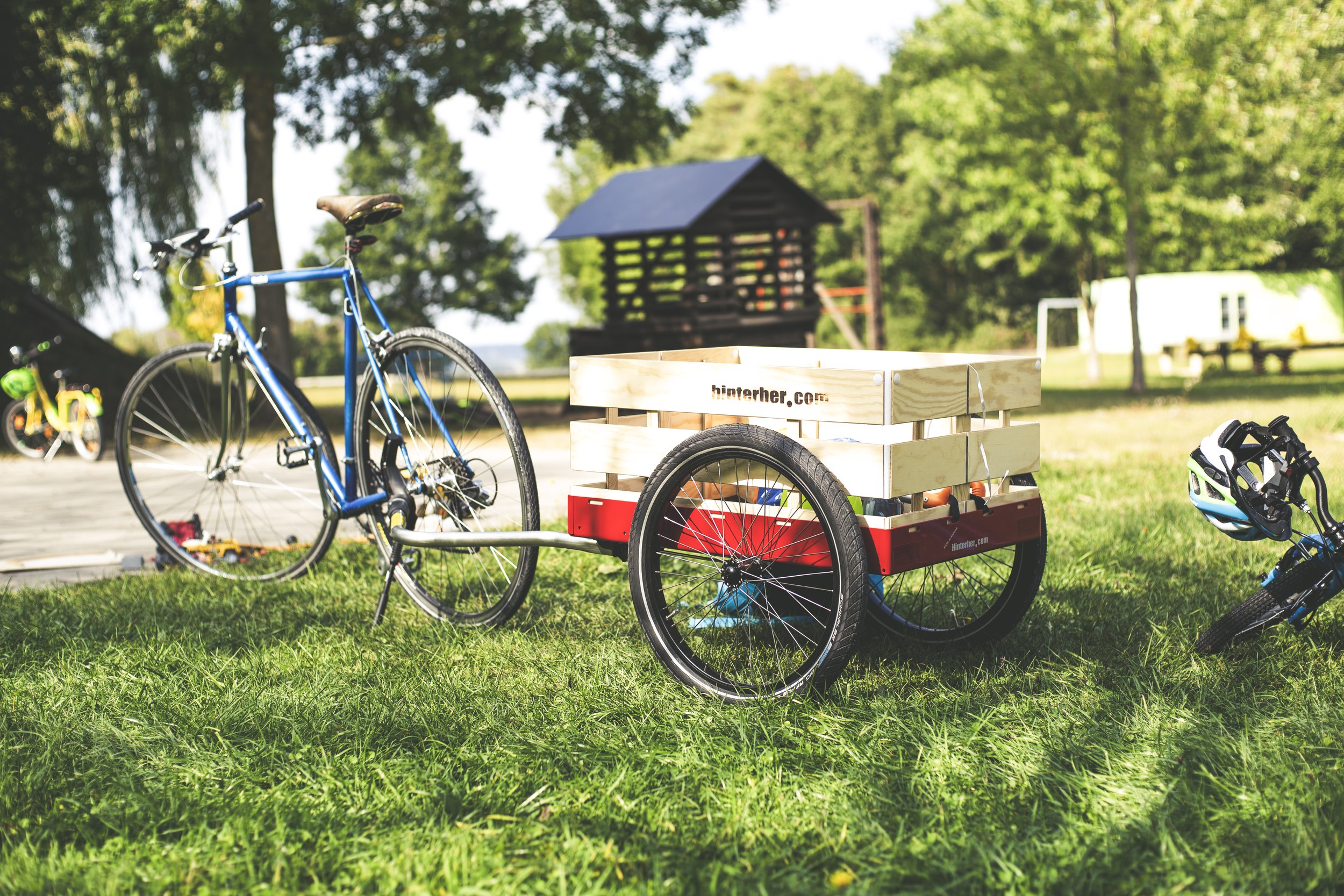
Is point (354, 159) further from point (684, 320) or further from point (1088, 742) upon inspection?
point (1088, 742)

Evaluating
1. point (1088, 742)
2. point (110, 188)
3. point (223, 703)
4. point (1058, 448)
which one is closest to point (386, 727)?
point (223, 703)

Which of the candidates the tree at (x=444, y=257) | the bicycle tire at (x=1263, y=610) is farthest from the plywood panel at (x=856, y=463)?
the tree at (x=444, y=257)

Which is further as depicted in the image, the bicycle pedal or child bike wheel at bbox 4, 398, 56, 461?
child bike wheel at bbox 4, 398, 56, 461

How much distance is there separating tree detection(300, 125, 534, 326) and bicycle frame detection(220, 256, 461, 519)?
1785 inches

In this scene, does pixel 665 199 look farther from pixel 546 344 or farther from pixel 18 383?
pixel 546 344

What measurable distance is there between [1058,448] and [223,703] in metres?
8.42

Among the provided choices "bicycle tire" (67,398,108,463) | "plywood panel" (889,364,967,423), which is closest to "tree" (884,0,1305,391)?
"bicycle tire" (67,398,108,463)

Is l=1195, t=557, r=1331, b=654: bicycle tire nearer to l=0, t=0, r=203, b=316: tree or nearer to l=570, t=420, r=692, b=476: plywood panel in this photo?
l=570, t=420, r=692, b=476: plywood panel

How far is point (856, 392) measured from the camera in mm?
3115

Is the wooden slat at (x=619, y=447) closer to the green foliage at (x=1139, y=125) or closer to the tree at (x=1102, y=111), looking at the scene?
the green foliage at (x=1139, y=125)

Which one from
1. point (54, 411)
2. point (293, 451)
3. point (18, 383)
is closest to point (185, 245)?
point (293, 451)

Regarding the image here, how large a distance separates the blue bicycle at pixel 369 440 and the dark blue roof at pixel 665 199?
950 cm

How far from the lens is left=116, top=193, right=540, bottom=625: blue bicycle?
408cm

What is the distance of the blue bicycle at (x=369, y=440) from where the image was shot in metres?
4.08
